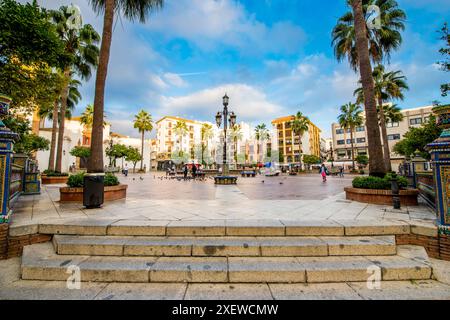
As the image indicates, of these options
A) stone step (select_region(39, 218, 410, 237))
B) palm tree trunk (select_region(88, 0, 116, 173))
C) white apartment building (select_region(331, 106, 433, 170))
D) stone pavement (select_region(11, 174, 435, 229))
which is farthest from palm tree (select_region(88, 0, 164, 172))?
white apartment building (select_region(331, 106, 433, 170))

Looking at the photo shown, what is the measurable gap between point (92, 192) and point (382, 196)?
8550 mm

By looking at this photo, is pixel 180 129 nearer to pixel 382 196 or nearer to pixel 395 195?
pixel 382 196

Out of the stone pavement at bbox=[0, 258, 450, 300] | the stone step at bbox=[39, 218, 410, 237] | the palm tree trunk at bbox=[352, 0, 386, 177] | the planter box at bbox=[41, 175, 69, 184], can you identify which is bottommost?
the stone pavement at bbox=[0, 258, 450, 300]

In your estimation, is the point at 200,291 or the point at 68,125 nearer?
the point at 200,291

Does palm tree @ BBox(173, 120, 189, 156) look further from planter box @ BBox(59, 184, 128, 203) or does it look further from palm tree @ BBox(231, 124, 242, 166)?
planter box @ BBox(59, 184, 128, 203)

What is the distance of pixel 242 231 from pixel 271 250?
62 centimetres

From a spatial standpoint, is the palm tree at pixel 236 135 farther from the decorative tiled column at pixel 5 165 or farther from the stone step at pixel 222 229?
the decorative tiled column at pixel 5 165

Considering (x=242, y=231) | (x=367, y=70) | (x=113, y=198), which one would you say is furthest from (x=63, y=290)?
(x=367, y=70)

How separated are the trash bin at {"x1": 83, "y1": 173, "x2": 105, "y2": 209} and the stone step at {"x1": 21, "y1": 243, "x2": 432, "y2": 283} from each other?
2454 mm

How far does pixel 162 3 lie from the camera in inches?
330

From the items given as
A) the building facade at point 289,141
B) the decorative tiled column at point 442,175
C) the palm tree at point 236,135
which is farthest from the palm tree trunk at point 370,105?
the building facade at point 289,141

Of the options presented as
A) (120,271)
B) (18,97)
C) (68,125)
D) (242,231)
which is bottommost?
(120,271)

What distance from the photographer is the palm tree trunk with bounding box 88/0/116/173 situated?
6242 millimetres
